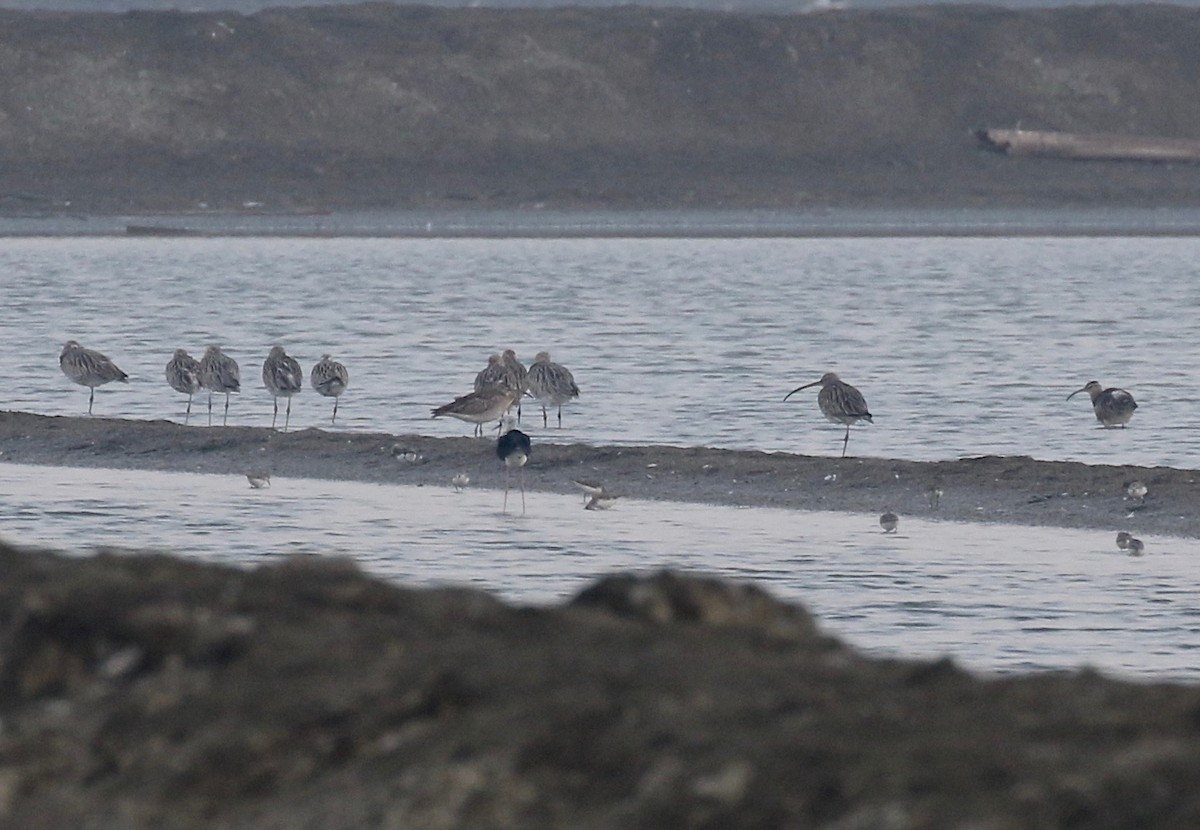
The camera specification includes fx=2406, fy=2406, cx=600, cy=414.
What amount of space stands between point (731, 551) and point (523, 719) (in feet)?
32.2

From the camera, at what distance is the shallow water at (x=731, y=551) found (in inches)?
430

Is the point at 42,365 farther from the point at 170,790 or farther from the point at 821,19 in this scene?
the point at 821,19

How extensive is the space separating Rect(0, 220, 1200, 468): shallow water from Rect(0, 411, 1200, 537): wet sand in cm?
196

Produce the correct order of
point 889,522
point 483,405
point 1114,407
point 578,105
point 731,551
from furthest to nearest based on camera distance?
point 578,105
point 1114,407
point 483,405
point 889,522
point 731,551

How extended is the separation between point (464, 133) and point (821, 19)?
2822cm

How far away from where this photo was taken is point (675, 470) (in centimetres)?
1689

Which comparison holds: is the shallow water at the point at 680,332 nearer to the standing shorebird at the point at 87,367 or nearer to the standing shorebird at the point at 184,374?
the standing shorebird at the point at 87,367

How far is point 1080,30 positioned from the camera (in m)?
114

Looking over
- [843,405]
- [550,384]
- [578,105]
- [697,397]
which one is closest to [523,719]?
[843,405]

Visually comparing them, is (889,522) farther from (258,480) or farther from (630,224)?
(630,224)

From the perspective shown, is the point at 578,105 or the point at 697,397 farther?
the point at 578,105

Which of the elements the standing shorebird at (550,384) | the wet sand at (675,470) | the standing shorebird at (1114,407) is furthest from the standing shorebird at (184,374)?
the standing shorebird at (1114,407)

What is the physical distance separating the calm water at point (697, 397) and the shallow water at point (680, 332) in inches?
4.0

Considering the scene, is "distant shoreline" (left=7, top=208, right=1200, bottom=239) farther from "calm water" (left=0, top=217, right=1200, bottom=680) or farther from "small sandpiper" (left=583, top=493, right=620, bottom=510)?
"small sandpiper" (left=583, top=493, right=620, bottom=510)
